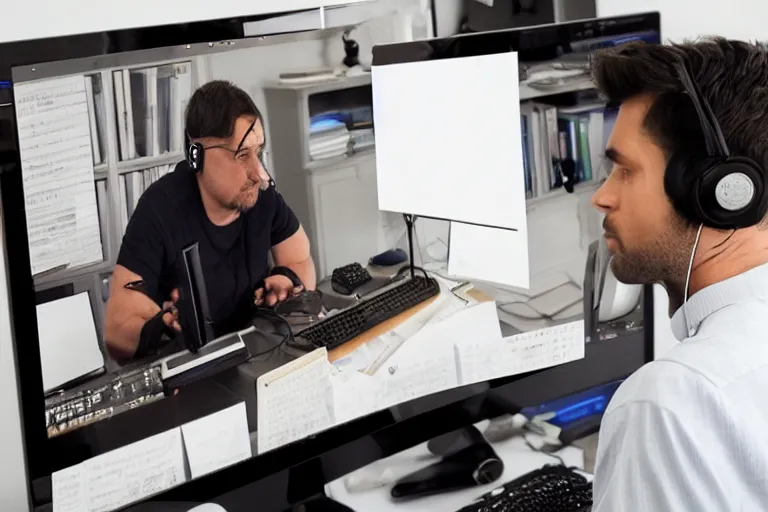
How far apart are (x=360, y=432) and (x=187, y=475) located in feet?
0.89

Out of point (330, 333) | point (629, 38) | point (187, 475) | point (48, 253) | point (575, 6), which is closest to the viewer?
point (48, 253)

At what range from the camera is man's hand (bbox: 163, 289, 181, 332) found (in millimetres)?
1030

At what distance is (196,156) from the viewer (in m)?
1.03

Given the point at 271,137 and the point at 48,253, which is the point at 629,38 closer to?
the point at 271,137

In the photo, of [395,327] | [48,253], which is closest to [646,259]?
[395,327]

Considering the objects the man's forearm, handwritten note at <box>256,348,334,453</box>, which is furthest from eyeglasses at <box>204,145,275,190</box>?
handwritten note at <box>256,348,334,453</box>

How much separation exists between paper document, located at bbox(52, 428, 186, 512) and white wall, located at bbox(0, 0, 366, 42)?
1.67 feet

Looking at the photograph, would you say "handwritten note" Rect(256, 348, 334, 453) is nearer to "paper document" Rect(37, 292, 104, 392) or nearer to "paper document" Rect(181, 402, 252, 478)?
"paper document" Rect(181, 402, 252, 478)

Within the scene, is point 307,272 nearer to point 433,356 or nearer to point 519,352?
point 433,356

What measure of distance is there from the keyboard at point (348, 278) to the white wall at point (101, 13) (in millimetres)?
340

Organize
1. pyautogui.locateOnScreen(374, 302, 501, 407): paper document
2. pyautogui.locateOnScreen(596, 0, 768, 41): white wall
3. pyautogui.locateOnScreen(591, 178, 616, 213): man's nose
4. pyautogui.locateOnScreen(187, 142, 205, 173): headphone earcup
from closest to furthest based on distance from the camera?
pyautogui.locateOnScreen(187, 142, 205, 173): headphone earcup
pyautogui.locateOnScreen(591, 178, 616, 213): man's nose
pyautogui.locateOnScreen(374, 302, 501, 407): paper document
pyautogui.locateOnScreen(596, 0, 768, 41): white wall

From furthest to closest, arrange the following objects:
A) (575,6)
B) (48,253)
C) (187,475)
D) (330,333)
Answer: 1. (575,6)
2. (330,333)
3. (187,475)
4. (48,253)

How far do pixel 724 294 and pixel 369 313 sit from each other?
463mm

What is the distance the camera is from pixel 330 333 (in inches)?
46.4
